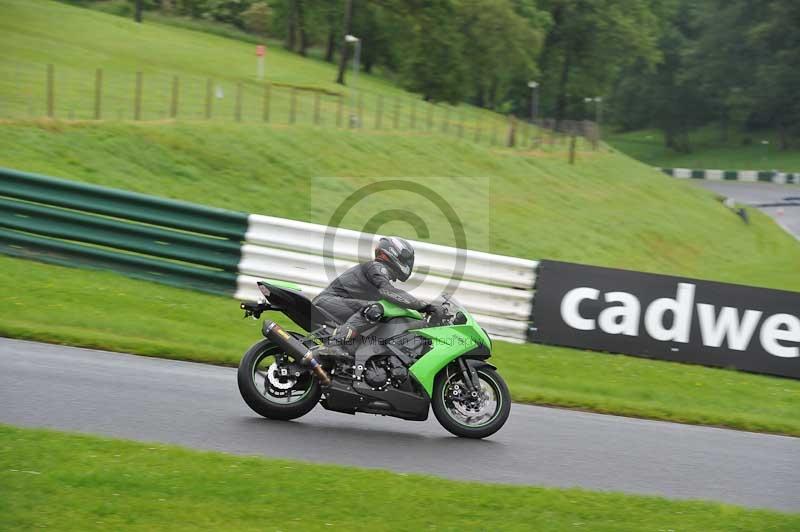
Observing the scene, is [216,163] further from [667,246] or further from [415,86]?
[415,86]

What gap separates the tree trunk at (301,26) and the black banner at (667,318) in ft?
206

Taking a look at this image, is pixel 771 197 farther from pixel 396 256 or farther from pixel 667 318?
pixel 396 256

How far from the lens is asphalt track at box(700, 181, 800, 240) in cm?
5877

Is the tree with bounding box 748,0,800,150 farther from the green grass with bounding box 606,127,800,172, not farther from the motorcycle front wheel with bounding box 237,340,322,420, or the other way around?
the motorcycle front wheel with bounding box 237,340,322,420

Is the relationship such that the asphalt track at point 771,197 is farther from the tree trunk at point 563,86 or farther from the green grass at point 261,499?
the green grass at point 261,499

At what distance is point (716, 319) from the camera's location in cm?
1406

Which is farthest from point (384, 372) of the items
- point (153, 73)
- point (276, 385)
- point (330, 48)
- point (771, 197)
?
point (330, 48)

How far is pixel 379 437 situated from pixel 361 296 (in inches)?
46.8

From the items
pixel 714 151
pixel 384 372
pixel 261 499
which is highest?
pixel 714 151

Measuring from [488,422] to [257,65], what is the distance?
5121 cm

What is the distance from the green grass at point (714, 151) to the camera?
309 ft

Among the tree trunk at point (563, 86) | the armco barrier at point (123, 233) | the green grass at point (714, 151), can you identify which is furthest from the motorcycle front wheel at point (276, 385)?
the green grass at point (714, 151)

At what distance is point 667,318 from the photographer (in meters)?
14.1

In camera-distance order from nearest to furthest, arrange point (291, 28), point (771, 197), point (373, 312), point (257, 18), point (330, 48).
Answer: point (373, 312) < point (771, 197) < point (291, 28) < point (330, 48) < point (257, 18)
